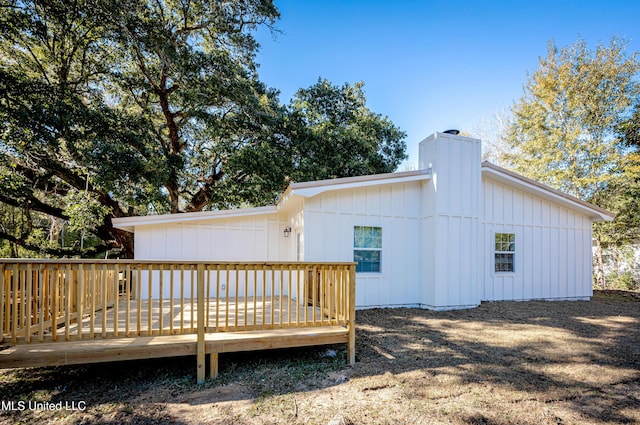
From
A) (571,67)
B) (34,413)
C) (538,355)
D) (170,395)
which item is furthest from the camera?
(571,67)

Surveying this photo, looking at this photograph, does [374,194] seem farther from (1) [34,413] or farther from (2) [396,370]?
(1) [34,413]

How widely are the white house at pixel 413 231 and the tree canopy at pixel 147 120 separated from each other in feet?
10.3

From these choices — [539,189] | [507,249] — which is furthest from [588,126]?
[507,249]

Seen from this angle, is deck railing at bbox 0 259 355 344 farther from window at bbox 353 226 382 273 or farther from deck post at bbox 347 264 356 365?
window at bbox 353 226 382 273

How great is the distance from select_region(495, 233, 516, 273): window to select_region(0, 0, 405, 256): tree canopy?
5684 millimetres

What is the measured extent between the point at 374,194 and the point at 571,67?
1420 cm

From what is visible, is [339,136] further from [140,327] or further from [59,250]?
[59,250]

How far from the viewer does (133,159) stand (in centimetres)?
963

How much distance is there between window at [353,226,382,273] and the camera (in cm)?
743

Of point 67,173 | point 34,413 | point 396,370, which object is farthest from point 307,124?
point 34,413

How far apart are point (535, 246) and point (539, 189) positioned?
160cm

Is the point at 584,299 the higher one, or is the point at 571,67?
the point at 571,67

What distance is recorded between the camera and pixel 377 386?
3.52 meters

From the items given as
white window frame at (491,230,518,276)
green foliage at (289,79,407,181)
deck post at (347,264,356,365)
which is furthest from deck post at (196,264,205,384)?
green foliage at (289,79,407,181)
